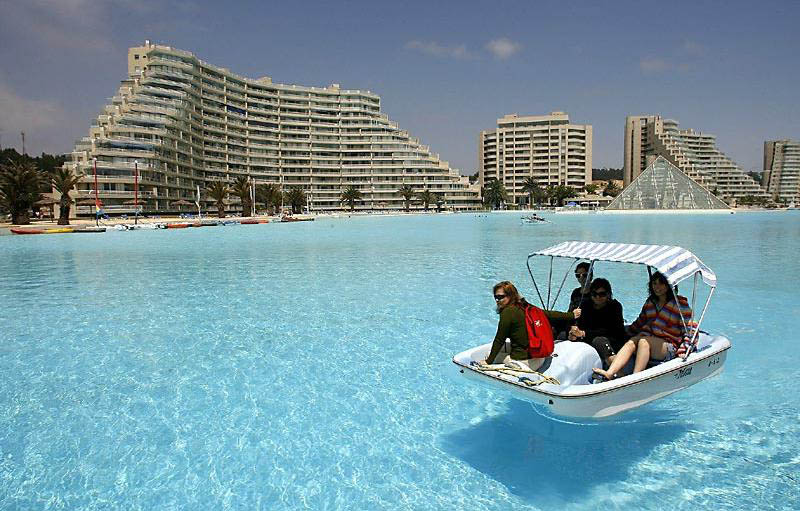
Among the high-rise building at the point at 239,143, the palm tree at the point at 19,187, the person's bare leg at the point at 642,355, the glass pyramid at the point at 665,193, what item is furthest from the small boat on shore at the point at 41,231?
the glass pyramid at the point at 665,193

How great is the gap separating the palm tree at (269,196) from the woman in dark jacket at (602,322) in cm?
11550

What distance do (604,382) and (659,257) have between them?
2742 millimetres

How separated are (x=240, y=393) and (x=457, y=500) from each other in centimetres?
472

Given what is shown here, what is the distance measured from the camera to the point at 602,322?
8266mm

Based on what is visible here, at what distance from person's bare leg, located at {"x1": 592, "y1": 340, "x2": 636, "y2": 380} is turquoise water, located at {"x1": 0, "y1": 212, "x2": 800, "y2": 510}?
0.95 metres

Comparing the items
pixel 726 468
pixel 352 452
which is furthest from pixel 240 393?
pixel 726 468

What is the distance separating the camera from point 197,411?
8.59 m

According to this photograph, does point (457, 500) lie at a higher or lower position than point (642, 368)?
lower

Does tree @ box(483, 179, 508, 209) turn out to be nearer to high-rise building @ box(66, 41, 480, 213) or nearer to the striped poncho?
high-rise building @ box(66, 41, 480, 213)

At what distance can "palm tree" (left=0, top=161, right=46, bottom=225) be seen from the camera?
6738cm

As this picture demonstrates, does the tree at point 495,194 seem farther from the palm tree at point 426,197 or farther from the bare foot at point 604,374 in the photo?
the bare foot at point 604,374

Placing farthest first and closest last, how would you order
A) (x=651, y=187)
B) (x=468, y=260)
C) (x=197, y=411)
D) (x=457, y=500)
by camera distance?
1. (x=651, y=187)
2. (x=468, y=260)
3. (x=197, y=411)
4. (x=457, y=500)

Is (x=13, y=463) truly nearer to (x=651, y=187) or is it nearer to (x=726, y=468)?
(x=726, y=468)

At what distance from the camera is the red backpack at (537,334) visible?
279 inches
